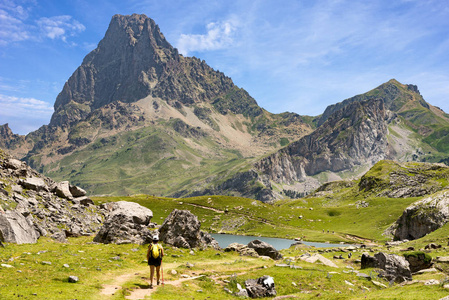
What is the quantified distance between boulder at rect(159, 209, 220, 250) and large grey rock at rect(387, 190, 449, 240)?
74.3 m

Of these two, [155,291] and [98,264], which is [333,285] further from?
[98,264]

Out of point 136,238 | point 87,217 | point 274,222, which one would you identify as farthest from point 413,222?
point 87,217

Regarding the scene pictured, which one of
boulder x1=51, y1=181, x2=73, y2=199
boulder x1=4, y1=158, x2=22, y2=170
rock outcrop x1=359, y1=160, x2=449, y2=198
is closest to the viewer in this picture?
boulder x1=4, y1=158, x2=22, y2=170

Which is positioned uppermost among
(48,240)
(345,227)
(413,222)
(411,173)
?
(411,173)

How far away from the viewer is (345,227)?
14275cm

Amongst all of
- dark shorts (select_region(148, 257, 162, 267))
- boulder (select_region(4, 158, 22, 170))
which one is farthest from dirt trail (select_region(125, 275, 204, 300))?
boulder (select_region(4, 158, 22, 170))

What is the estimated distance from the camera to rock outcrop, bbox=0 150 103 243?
122ft

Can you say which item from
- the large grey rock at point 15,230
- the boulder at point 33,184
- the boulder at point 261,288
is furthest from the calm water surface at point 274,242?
the boulder at point 261,288

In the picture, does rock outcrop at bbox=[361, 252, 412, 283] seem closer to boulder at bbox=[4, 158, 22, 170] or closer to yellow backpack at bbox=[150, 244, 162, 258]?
yellow backpack at bbox=[150, 244, 162, 258]

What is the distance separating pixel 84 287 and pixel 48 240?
26181mm

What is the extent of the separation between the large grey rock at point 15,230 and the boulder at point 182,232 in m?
17.3

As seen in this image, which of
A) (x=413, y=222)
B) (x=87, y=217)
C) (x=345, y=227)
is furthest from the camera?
(x=345, y=227)

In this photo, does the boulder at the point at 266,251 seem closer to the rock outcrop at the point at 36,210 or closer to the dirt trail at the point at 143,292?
the dirt trail at the point at 143,292

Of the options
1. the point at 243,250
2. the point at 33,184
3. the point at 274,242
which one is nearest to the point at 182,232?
the point at 243,250
